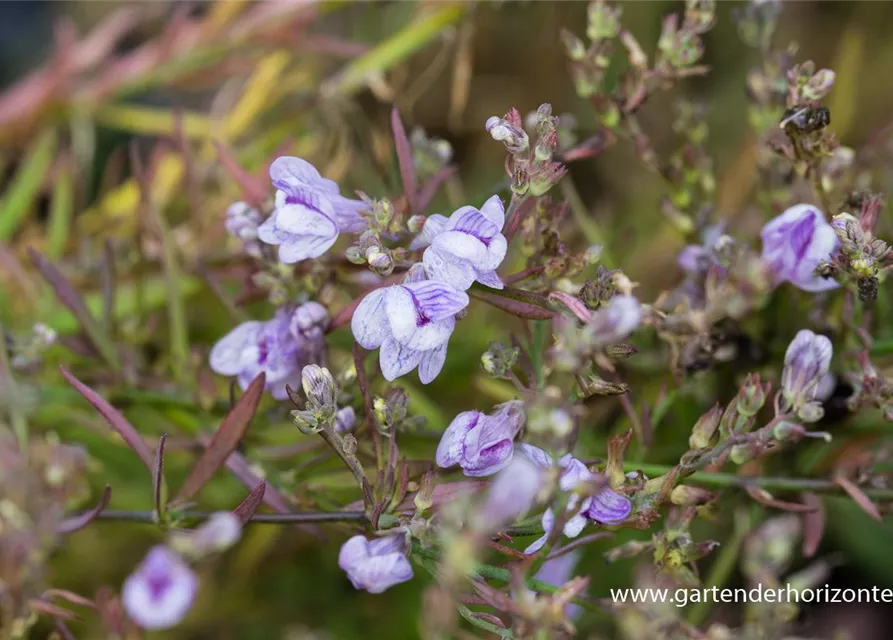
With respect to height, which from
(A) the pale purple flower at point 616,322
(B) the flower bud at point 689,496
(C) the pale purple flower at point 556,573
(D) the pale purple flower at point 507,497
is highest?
(A) the pale purple flower at point 616,322

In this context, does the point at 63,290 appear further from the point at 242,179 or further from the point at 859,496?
the point at 859,496

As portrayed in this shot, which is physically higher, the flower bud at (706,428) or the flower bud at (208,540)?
the flower bud at (208,540)

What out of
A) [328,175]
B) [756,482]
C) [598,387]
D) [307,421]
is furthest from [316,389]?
[328,175]

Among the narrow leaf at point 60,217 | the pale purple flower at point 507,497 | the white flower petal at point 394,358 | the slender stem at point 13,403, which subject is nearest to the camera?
the pale purple flower at point 507,497

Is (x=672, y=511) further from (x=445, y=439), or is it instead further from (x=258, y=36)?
(x=258, y=36)

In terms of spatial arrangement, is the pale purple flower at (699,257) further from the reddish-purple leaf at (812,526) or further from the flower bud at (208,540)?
the flower bud at (208,540)

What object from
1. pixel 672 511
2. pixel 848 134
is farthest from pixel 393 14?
pixel 672 511

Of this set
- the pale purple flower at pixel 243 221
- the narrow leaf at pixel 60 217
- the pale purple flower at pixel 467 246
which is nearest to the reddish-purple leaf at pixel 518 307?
the pale purple flower at pixel 467 246
